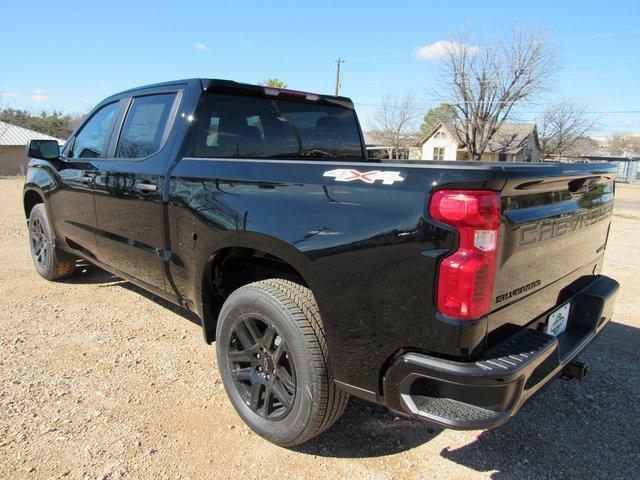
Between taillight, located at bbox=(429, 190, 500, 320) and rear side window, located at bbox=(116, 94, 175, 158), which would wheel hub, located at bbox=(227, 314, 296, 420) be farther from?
rear side window, located at bbox=(116, 94, 175, 158)

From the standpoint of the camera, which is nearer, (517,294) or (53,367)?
(517,294)

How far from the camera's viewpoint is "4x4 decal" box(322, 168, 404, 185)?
1867 millimetres

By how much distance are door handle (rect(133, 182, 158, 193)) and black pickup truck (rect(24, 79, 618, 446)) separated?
0.01 metres

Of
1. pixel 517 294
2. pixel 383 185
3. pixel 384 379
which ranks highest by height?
pixel 383 185

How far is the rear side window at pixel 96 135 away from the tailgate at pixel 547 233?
3.27 meters

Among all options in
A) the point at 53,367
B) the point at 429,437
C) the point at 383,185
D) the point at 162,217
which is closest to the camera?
the point at 383,185

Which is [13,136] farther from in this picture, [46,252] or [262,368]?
[262,368]

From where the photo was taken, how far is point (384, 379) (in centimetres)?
197

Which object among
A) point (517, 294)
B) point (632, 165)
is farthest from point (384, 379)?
point (632, 165)

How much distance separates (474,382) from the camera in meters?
1.72

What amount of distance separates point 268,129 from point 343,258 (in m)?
1.70

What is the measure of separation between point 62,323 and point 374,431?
2.91 m

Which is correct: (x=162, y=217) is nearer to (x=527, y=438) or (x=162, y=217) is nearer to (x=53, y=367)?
(x=53, y=367)

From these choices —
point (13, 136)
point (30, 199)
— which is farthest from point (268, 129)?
point (13, 136)
